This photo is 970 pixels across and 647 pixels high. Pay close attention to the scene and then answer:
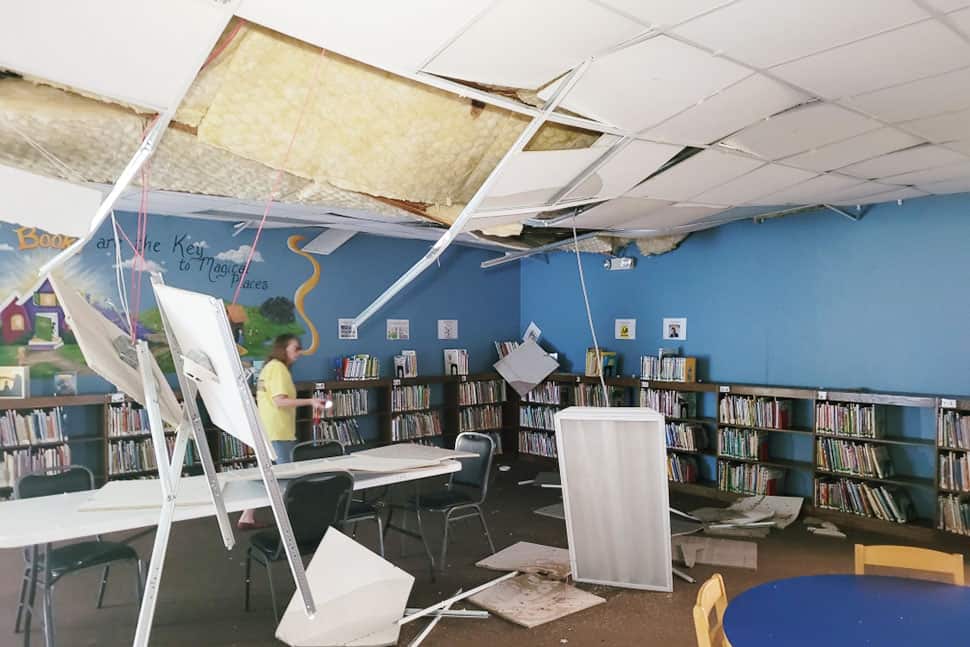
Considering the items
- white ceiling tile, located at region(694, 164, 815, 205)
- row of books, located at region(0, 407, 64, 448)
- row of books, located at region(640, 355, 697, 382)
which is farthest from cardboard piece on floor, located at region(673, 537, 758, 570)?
row of books, located at region(0, 407, 64, 448)

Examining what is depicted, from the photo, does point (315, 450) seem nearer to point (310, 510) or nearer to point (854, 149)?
point (310, 510)

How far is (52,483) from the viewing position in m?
4.13

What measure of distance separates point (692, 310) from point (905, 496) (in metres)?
2.80

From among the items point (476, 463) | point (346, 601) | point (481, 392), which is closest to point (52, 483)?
point (346, 601)

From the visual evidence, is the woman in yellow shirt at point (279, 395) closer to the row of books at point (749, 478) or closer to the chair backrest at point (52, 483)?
the chair backrest at point (52, 483)

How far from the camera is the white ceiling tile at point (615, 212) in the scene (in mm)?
5305

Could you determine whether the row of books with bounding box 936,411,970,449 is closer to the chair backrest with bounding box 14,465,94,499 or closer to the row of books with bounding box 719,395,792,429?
the row of books with bounding box 719,395,792,429

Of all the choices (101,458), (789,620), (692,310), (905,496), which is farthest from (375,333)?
(789,620)

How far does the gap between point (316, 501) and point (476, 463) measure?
5.70ft

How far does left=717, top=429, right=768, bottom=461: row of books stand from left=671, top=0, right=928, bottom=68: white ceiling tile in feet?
16.0

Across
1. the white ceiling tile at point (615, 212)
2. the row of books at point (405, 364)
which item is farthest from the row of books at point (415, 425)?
the white ceiling tile at point (615, 212)

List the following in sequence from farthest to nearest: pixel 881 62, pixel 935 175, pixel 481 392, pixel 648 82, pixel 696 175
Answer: pixel 481 392
pixel 935 175
pixel 696 175
pixel 648 82
pixel 881 62

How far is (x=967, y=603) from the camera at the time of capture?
2.47 meters

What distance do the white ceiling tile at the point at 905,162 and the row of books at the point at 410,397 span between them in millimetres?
5304
